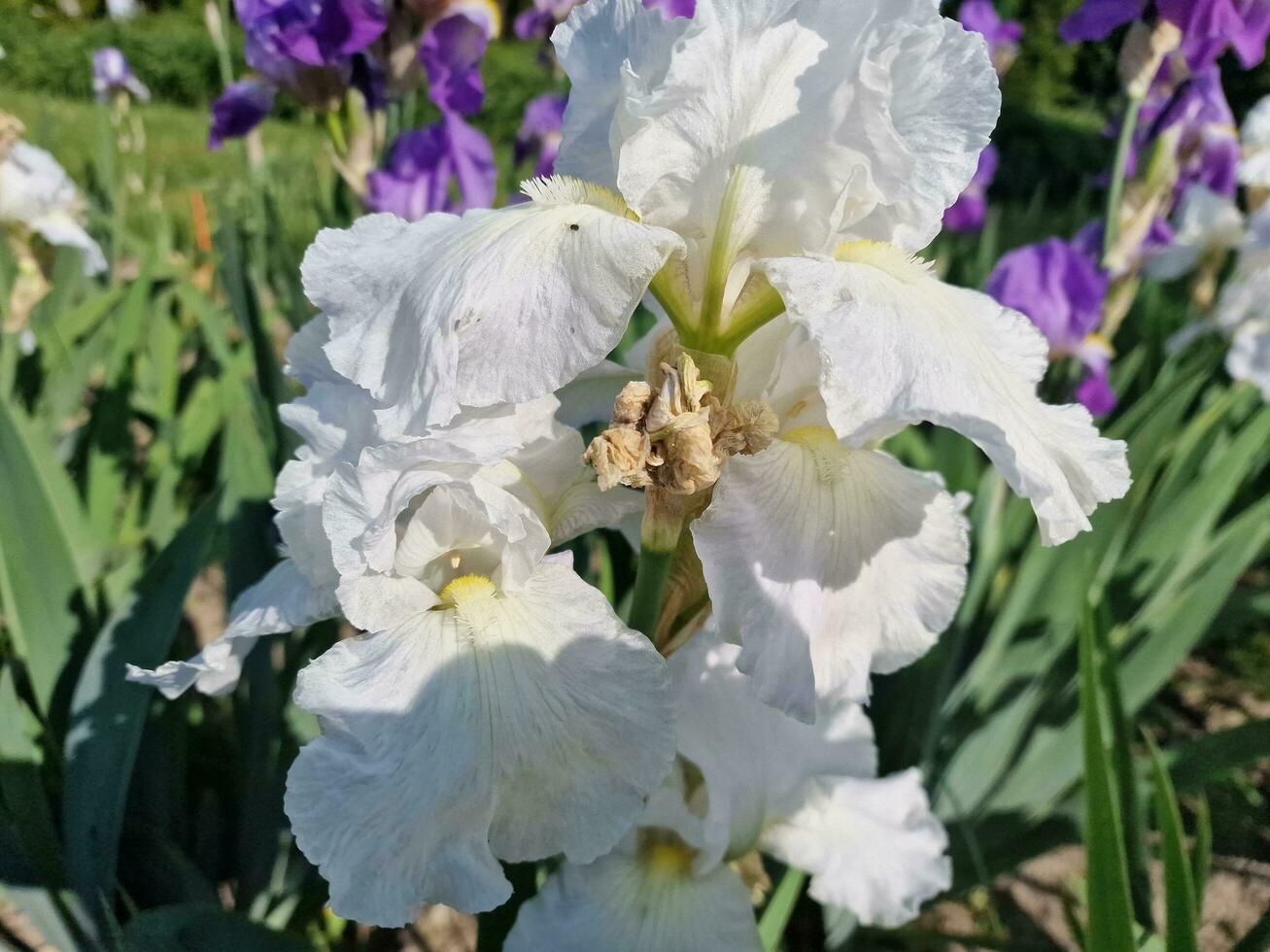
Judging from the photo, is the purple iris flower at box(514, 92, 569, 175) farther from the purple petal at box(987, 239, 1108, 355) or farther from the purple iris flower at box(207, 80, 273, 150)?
the purple petal at box(987, 239, 1108, 355)

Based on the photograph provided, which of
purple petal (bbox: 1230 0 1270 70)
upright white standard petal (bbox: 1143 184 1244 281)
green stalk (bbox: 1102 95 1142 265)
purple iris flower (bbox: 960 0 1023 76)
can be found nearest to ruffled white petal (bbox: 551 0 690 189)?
green stalk (bbox: 1102 95 1142 265)

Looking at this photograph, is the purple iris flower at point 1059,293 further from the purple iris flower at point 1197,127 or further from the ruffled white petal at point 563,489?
the ruffled white petal at point 563,489

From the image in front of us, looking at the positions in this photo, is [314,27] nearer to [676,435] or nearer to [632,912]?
[676,435]

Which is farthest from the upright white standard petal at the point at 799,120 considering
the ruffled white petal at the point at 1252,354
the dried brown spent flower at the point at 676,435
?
the ruffled white petal at the point at 1252,354

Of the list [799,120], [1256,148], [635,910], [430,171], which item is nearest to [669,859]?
[635,910]

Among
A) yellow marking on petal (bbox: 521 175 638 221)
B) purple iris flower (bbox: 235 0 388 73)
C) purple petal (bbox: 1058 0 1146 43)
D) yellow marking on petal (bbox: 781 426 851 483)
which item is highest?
purple petal (bbox: 1058 0 1146 43)
